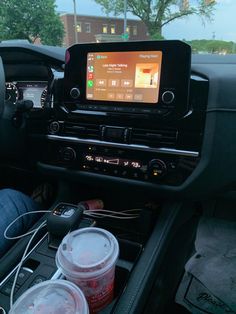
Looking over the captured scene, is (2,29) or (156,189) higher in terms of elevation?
(2,29)

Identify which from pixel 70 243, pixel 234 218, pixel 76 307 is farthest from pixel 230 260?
pixel 76 307

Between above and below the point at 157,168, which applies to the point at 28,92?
above

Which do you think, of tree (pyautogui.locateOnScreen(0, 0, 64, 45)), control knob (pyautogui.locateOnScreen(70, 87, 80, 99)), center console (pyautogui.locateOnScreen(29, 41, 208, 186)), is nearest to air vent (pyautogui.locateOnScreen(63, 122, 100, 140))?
center console (pyautogui.locateOnScreen(29, 41, 208, 186))

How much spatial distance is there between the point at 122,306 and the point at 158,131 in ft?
1.98

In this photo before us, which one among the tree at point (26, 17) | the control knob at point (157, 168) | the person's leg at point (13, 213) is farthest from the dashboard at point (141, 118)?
the tree at point (26, 17)

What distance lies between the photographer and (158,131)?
1.09m

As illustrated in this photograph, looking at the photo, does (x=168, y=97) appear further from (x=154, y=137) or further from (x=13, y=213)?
(x=13, y=213)

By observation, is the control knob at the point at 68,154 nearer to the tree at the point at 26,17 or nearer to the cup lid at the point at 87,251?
the cup lid at the point at 87,251

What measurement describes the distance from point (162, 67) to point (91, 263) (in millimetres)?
684

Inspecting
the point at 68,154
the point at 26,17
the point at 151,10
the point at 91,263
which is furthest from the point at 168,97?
the point at 26,17

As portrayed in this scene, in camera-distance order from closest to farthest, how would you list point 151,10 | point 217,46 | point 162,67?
point 162,67 → point 217,46 → point 151,10

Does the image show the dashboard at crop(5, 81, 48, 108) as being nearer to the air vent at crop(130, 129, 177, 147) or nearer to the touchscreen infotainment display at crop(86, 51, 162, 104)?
the touchscreen infotainment display at crop(86, 51, 162, 104)

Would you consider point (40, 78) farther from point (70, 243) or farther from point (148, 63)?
point (70, 243)

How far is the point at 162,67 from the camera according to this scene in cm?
101
